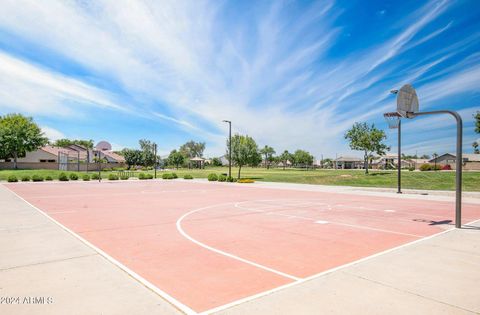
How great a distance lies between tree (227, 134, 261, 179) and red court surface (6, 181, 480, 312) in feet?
94.8

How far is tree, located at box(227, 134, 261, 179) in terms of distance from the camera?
144 feet

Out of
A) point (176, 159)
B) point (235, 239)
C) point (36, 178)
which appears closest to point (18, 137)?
point (36, 178)

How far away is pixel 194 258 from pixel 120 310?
2.67 metres

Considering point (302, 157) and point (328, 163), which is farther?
point (328, 163)

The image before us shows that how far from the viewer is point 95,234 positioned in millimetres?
9141

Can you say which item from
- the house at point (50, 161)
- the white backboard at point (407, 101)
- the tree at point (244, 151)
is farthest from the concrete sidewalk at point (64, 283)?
the house at point (50, 161)

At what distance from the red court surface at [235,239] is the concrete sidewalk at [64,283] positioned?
16.4 inches

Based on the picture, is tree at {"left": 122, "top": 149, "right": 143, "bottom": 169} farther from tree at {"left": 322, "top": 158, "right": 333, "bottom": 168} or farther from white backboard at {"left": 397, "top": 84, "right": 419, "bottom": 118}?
tree at {"left": 322, "top": 158, "right": 333, "bottom": 168}

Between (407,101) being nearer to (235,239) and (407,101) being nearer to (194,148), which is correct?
(235,239)

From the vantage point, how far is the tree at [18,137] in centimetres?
6184

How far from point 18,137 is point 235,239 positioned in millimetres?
71584

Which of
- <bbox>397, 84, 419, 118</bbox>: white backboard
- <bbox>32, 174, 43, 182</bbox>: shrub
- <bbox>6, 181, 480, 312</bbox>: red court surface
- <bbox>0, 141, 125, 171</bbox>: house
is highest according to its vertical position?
<bbox>397, 84, 419, 118</bbox>: white backboard

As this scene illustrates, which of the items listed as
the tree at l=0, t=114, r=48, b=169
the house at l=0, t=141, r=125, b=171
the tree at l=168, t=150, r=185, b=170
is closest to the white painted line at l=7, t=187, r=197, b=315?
the house at l=0, t=141, r=125, b=171

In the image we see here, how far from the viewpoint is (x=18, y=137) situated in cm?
6309
